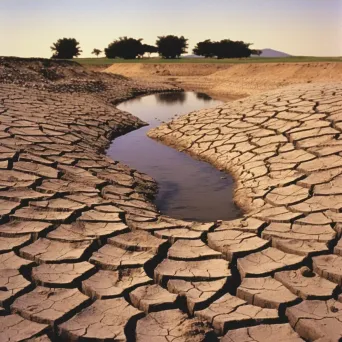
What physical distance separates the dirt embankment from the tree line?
11830mm

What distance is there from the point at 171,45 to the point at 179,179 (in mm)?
31787

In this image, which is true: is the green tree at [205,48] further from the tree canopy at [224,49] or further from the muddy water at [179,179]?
the muddy water at [179,179]

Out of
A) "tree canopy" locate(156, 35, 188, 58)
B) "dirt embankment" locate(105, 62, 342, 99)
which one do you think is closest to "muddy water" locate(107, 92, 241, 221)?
"dirt embankment" locate(105, 62, 342, 99)

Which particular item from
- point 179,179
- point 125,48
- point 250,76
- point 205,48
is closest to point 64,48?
point 125,48

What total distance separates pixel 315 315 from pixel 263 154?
2628 mm

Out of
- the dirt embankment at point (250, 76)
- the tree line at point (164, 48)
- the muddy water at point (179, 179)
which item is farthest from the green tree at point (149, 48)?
the muddy water at point (179, 179)

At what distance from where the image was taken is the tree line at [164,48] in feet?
110

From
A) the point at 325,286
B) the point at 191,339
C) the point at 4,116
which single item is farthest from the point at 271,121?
the point at 191,339

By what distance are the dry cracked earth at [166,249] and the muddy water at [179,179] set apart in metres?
0.13

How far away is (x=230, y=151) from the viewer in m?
4.89

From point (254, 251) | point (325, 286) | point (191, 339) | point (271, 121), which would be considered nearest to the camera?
point (191, 339)

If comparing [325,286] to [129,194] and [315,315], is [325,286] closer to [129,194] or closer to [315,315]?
[315,315]

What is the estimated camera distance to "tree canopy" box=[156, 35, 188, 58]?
34.9 m

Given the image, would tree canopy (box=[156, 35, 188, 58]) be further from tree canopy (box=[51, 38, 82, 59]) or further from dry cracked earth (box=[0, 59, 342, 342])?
dry cracked earth (box=[0, 59, 342, 342])
